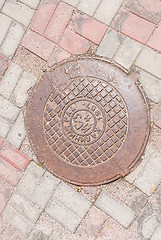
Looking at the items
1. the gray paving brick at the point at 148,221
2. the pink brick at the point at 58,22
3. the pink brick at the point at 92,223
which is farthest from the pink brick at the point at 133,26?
the pink brick at the point at 92,223

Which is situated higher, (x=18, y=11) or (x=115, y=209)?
(x=18, y=11)

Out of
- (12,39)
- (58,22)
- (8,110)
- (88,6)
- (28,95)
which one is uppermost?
(88,6)

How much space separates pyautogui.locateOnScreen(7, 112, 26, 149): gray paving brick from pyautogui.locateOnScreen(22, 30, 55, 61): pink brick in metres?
0.72

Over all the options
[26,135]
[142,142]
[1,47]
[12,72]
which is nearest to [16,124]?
[26,135]

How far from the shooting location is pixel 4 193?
277 centimetres

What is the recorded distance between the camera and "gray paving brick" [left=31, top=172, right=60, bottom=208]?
266cm

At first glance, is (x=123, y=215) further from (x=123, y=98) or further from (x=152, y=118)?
(x=123, y=98)

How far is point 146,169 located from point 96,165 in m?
0.50

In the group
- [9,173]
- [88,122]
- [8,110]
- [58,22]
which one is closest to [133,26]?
[58,22]

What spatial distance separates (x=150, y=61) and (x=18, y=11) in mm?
1559

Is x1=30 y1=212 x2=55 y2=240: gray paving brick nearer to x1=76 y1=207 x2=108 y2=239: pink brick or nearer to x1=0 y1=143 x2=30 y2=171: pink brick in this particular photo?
x1=76 y1=207 x2=108 y2=239: pink brick

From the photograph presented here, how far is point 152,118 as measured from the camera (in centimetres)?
250

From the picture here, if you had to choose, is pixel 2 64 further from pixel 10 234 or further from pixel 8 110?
pixel 10 234

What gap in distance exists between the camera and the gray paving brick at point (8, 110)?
277 centimetres
